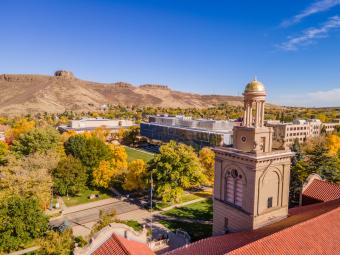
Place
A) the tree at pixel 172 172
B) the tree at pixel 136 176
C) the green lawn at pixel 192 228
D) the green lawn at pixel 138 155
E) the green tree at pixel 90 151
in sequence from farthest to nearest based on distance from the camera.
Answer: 1. the green lawn at pixel 138 155
2. the green tree at pixel 90 151
3. the tree at pixel 136 176
4. the tree at pixel 172 172
5. the green lawn at pixel 192 228

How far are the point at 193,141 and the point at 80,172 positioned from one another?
1908 inches

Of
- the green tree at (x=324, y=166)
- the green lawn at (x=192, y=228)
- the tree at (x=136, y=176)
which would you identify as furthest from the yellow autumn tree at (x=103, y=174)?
the green tree at (x=324, y=166)

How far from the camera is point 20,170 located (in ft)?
147

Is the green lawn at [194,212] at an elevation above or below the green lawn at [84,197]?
above

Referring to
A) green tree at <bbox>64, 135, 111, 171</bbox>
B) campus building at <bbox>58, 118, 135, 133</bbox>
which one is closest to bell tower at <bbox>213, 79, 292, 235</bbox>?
green tree at <bbox>64, 135, 111, 171</bbox>

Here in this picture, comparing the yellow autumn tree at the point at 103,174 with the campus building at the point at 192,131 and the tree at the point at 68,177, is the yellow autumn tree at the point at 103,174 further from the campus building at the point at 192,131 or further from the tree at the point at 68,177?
the campus building at the point at 192,131

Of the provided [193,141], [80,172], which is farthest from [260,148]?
[193,141]

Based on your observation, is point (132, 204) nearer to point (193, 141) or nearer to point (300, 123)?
point (193, 141)

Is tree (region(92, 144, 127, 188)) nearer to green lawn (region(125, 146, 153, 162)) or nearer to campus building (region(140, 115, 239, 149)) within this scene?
campus building (region(140, 115, 239, 149))

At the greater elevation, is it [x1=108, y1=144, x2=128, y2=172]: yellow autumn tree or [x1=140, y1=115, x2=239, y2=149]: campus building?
[x1=140, y1=115, x2=239, y2=149]: campus building

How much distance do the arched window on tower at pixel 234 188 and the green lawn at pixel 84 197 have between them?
32.7 m

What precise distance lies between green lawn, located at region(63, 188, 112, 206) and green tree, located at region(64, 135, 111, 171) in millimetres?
4592

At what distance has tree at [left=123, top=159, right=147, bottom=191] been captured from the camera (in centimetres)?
4866

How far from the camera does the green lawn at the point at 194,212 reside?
42969mm
